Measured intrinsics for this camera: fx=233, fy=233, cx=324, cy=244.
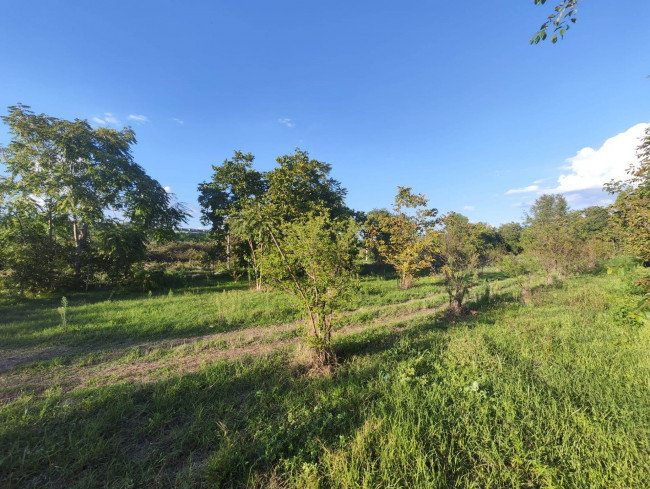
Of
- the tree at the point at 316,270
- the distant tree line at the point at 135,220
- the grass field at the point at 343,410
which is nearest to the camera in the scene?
the grass field at the point at 343,410

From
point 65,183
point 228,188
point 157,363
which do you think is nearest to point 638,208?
point 157,363

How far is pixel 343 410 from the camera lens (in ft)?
10.1

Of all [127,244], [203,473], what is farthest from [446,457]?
[127,244]

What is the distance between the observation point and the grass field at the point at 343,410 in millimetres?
2264

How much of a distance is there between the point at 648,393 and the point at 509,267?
54.4ft

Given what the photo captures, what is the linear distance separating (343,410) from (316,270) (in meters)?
2.28

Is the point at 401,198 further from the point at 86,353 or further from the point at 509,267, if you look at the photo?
the point at 86,353

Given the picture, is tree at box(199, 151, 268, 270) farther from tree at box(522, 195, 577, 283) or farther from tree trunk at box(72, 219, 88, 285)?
tree at box(522, 195, 577, 283)

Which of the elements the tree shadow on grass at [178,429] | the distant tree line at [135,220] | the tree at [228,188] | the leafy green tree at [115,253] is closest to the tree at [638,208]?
the distant tree line at [135,220]

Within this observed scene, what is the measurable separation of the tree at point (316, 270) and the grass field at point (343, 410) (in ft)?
2.14

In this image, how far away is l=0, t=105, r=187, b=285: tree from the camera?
14.4m

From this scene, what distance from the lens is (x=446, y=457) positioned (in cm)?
239

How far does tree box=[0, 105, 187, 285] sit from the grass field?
1280cm

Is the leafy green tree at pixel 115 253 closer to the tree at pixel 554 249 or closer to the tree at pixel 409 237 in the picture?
the tree at pixel 409 237
